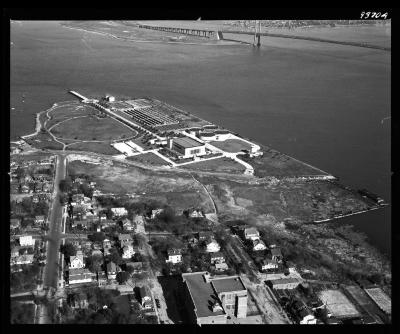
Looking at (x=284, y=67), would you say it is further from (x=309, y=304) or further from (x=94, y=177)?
(x=309, y=304)

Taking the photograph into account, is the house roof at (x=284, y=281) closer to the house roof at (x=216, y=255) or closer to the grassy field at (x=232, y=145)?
the house roof at (x=216, y=255)

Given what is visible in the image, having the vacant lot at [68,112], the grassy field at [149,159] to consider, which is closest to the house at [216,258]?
the grassy field at [149,159]

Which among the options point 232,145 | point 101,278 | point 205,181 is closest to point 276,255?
point 101,278

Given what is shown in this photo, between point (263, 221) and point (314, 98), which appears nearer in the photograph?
point (263, 221)

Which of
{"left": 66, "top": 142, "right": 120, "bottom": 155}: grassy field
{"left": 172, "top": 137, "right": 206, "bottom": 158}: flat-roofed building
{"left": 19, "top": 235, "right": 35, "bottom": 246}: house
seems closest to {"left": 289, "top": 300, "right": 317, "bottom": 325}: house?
{"left": 19, "top": 235, "right": 35, "bottom": 246}: house

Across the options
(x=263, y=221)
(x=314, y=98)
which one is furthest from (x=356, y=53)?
(x=263, y=221)

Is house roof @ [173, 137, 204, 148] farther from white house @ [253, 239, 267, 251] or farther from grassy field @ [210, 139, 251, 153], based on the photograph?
white house @ [253, 239, 267, 251]
